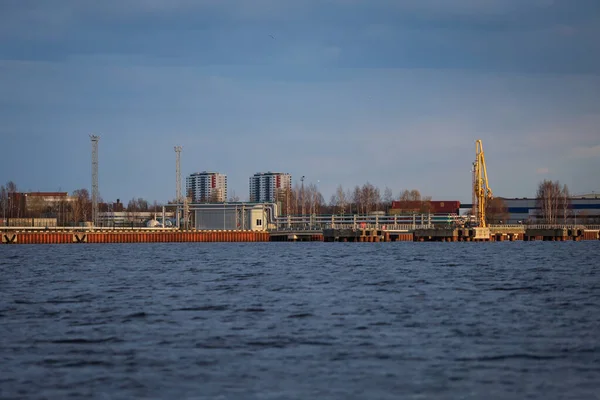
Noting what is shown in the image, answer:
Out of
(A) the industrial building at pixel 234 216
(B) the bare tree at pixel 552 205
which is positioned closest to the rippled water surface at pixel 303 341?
(A) the industrial building at pixel 234 216

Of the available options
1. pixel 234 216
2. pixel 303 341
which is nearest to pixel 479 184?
pixel 234 216

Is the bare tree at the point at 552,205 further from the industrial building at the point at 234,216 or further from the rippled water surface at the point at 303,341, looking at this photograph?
the rippled water surface at the point at 303,341

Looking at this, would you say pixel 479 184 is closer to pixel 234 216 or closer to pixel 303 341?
pixel 234 216

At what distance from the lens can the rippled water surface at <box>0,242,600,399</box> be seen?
16.0 metres

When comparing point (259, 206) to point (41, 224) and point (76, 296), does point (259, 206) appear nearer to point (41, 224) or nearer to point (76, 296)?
point (41, 224)

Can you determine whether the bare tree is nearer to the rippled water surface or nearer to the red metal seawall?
the red metal seawall

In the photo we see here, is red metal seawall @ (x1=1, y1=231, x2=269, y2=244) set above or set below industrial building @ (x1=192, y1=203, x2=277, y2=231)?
below

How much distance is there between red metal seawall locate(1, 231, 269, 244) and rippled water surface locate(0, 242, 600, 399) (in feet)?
343

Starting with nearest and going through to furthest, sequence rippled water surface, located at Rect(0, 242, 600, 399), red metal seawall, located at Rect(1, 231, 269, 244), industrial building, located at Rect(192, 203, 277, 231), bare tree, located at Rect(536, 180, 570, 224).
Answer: rippled water surface, located at Rect(0, 242, 600, 399)
red metal seawall, located at Rect(1, 231, 269, 244)
industrial building, located at Rect(192, 203, 277, 231)
bare tree, located at Rect(536, 180, 570, 224)

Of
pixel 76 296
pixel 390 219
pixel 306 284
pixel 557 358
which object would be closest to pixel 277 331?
pixel 557 358

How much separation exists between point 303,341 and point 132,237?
131415 mm

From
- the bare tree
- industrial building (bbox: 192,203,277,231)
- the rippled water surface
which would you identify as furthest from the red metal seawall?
the rippled water surface

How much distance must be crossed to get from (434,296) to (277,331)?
38.3 ft

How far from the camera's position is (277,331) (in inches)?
914
